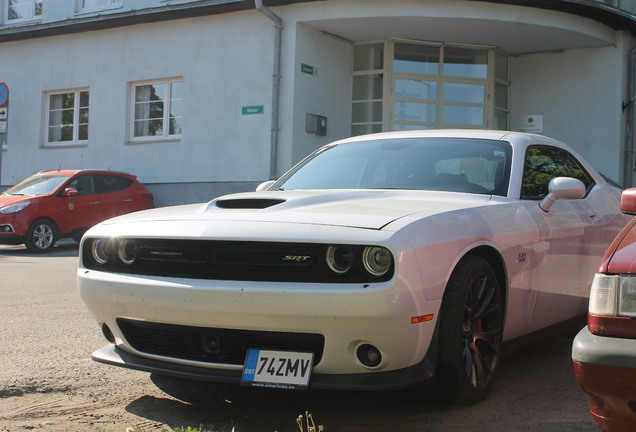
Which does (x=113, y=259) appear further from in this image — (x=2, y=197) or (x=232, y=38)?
(x=232, y=38)

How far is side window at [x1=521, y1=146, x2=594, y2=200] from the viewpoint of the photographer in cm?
474

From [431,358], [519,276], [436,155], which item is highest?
[436,155]

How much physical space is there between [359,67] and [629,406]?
46.2ft

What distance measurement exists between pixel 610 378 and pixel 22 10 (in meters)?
19.7

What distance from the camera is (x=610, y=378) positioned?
2533mm

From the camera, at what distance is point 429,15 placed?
14.0 meters


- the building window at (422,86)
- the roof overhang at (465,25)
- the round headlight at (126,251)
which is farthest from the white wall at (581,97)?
the round headlight at (126,251)

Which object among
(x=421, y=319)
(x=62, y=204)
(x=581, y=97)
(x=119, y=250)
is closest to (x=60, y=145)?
(x=62, y=204)

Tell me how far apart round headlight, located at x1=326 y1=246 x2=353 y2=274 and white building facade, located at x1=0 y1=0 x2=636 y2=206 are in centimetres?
1114

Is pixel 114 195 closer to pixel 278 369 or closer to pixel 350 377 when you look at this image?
pixel 278 369

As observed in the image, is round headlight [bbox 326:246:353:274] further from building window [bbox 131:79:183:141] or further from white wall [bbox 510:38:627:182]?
white wall [bbox 510:38:627:182]

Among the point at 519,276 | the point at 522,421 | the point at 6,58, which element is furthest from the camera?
the point at 6,58

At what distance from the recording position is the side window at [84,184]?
1412 centimetres

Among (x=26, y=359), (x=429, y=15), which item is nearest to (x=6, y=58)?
(x=429, y=15)
